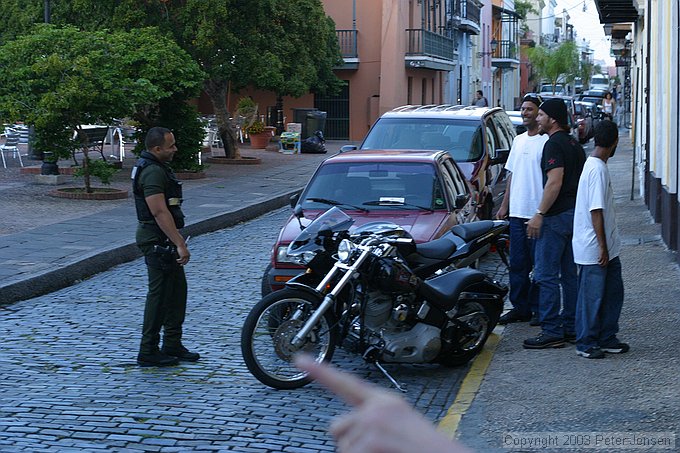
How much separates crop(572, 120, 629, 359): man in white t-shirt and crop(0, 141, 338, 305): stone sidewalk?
558 cm

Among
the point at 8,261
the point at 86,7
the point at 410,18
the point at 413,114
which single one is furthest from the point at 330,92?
the point at 8,261

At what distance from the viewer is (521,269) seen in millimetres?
8930

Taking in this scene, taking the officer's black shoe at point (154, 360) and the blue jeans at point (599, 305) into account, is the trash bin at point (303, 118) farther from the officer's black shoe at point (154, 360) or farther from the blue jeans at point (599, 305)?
the blue jeans at point (599, 305)

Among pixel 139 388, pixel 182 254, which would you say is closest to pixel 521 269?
pixel 182 254

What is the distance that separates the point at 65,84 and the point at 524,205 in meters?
10.6

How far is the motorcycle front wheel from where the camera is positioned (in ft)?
22.6

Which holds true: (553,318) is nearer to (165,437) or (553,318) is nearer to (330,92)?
(165,437)

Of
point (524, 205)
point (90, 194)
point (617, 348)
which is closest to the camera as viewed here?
point (617, 348)

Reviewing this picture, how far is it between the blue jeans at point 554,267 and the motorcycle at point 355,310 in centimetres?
70

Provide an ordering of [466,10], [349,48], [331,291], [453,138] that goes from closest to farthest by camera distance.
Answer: [331,291] < [453,138] < [349,48] < [466,10]

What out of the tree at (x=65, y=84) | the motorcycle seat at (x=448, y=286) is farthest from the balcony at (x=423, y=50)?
the motorcycle seat at (x=448, y=286)

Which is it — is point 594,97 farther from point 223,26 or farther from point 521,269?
point 521,269

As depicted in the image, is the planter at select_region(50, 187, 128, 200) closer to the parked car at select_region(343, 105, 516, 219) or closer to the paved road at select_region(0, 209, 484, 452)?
the parked car at select_region(343, 105, 516, 219)

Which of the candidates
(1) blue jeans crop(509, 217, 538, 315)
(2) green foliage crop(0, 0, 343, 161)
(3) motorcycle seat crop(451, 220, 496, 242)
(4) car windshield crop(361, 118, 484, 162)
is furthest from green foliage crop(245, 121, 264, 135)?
(3) motorcycle seat crop(451, 220, 496, 242)
